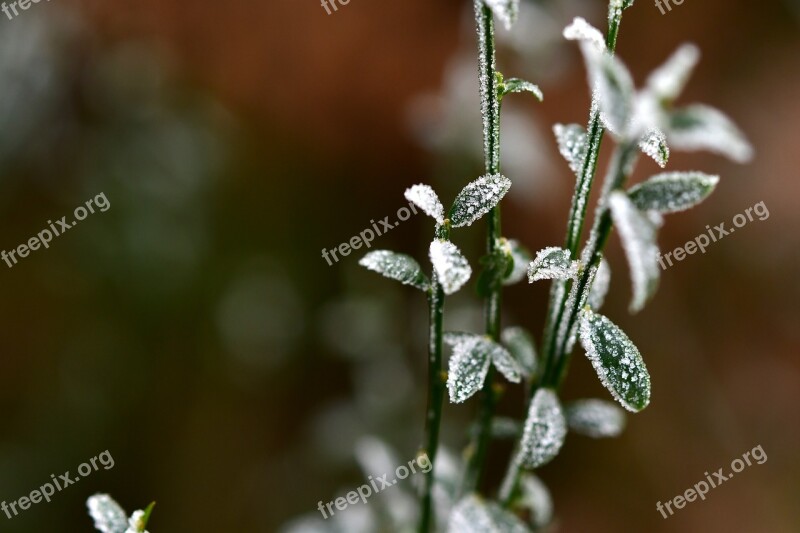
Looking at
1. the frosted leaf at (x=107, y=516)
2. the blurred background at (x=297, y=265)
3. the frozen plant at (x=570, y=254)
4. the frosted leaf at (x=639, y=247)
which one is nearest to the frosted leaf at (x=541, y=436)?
the frozen plant at (x=570, y=254)

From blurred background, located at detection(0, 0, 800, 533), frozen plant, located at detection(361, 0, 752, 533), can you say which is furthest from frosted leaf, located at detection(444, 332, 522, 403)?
blurred background, located at detection(0, 0, 800, 533)

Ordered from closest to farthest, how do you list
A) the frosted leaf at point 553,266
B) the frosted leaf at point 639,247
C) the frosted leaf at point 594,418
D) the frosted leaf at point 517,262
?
the frosted leaf at point 639,247
the frosted leaf at point 553,266
the frosted leaf at point 517,262
the frosted leaf at point 594,418

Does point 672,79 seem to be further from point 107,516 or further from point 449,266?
point 107,516

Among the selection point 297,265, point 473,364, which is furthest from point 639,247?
point 297,265

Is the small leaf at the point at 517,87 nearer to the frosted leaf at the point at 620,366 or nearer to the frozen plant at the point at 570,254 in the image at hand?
the frozen plant at the point at 570,254

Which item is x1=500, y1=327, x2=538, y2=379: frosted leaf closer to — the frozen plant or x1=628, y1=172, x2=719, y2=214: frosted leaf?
the frozen plant

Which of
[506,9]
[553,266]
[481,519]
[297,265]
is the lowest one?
[481,519]
